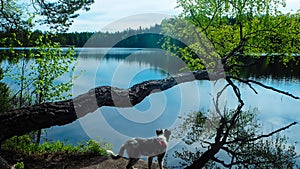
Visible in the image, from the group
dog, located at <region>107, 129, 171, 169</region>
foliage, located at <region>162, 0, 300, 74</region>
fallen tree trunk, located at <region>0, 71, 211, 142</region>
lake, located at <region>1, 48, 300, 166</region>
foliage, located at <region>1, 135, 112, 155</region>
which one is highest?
foliage, located at <region>162, 0, 300, 74</region>

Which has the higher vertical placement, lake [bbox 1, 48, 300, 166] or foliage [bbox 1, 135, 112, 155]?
foliage [bbox 1, 135, 112, 155]

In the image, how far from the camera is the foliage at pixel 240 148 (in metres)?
10.9

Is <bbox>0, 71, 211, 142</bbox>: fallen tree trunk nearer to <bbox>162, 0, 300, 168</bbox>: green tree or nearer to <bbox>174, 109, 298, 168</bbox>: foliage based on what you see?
<bbox>162, 0, 300, 168</bbox>: green tree

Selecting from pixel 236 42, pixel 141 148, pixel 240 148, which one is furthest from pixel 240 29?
pixel 141 148

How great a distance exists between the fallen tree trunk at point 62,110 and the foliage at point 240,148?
6195 millimetres

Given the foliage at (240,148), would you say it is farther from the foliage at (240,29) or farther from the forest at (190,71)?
the foliage at (240,29)

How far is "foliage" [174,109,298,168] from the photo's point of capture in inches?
430

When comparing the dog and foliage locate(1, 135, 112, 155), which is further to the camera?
foliage locate(1, 135, 112, 155)

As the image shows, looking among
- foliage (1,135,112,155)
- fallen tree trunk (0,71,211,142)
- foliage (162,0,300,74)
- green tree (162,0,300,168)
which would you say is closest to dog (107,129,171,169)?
fallen tree trunk (0,71,211,142)

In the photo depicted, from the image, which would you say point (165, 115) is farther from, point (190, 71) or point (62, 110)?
point (62, 110)

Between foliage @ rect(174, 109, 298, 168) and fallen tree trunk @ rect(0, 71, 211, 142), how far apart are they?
6.19 metres

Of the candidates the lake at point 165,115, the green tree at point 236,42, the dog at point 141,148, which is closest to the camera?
the dog at point 141,148

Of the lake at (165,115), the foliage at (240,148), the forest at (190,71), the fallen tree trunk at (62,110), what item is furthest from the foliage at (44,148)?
the foliage at (240,148)

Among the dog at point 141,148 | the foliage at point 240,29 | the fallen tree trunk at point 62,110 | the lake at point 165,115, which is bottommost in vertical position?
the lake at point 165,115
